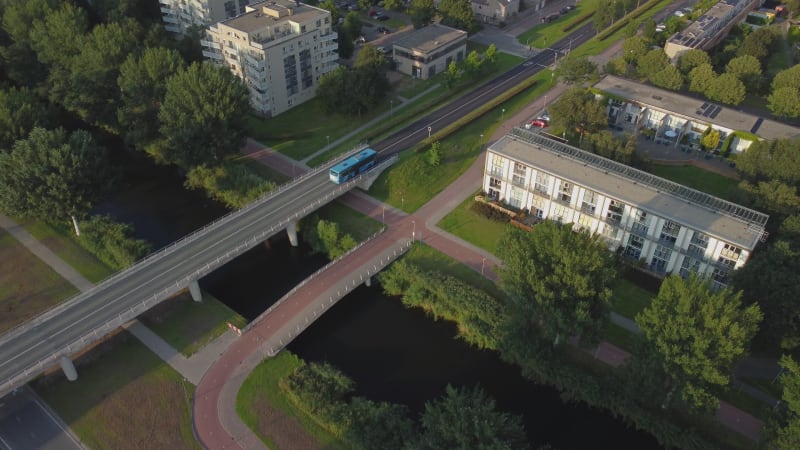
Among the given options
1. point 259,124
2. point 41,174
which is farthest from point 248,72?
point 41,174

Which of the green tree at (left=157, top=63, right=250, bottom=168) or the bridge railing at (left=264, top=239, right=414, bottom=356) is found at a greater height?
the green tree at (left=157, top=63, right=250, bottom=168)

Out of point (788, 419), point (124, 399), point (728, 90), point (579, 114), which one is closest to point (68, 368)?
point (124, 399)

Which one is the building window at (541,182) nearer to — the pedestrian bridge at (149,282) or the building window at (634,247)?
the building window at (634,247)

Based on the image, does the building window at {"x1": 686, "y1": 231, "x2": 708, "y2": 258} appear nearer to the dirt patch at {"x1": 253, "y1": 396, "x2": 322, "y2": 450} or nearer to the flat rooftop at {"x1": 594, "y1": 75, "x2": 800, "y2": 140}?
the flat rooftop at {"x1": 594, "y1": 75, "x2": 800, "y2": 140}

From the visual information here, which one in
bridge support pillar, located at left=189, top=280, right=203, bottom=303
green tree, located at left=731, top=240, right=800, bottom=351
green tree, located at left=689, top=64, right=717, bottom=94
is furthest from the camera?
green tree, located at left=689, top=64, right=717, bottom=94

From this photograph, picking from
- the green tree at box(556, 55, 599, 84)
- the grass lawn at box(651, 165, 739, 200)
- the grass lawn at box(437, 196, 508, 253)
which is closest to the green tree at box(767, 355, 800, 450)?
the grass lawn at box(437, 196, 508, 253)

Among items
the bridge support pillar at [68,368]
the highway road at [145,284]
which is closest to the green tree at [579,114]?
the highway road at [145,284]
